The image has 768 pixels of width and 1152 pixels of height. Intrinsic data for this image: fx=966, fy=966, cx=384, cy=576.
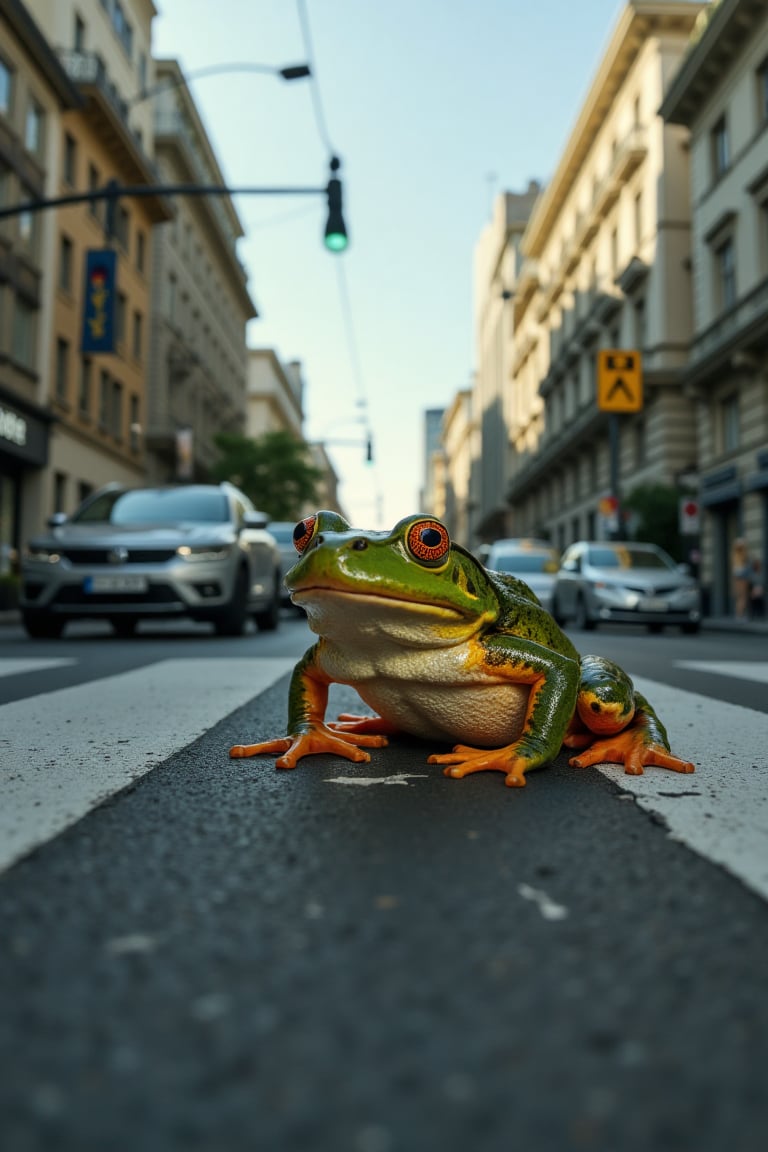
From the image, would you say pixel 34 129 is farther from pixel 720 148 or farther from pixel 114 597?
pixel 114 597

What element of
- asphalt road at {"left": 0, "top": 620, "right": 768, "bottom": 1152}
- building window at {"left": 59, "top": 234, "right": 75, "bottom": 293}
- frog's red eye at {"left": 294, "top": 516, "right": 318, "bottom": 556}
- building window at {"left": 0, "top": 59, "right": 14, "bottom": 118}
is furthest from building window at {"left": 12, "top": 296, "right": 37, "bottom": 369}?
asphalt road at {"left": 0, "top": 620, "right": 768, "bottom": 1152}

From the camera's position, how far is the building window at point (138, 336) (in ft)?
116

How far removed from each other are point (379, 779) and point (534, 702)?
0.43 m

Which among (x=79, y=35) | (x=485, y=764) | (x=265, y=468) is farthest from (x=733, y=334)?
(x=265, y=468)

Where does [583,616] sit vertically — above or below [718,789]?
below

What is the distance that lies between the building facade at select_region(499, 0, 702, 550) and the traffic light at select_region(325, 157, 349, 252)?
13.9 metres

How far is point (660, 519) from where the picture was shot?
2445 cm

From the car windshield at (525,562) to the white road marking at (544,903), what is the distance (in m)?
18.5

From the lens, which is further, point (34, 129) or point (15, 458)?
point (34, 129)

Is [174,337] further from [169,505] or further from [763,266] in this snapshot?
[169,505]

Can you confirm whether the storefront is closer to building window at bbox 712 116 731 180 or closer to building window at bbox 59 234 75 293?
building window at bbox 59 234 75 293

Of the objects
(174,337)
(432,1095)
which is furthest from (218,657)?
(174,337)

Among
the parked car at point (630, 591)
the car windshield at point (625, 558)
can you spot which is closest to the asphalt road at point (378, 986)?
the parked car at point (630, 591)

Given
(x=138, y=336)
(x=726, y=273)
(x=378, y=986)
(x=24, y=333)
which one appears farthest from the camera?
(x=138, y=336)
